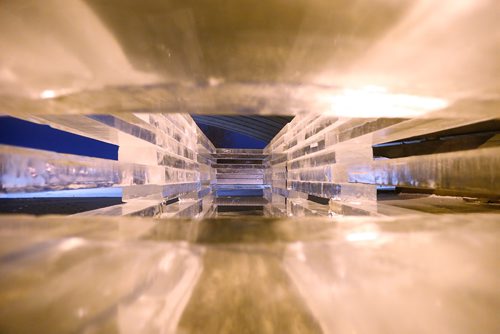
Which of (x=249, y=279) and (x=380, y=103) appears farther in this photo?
(x=380, y=103)

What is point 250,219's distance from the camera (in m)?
1.03

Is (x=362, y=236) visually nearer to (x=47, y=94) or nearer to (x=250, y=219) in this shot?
(x=250, y=219)

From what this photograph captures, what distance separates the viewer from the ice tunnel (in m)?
0.65

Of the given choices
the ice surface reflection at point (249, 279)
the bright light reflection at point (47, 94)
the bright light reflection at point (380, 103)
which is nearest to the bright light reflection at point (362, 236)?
the ice surface reflection at point (249, 279)

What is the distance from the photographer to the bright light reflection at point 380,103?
2.96 feet

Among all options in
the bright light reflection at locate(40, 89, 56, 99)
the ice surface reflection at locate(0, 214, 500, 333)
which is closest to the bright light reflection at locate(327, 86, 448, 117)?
the ice surface reflection at locate(0, 214, 500, 333)

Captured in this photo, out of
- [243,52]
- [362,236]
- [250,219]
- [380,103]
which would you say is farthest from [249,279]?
[380,103]

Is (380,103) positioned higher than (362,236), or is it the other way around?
(380,103)

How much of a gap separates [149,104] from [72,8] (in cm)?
37

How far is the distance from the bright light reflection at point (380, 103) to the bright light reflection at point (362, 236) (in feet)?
1.76

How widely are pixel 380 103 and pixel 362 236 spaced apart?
1.82 feet

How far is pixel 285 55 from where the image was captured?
778 millimetres

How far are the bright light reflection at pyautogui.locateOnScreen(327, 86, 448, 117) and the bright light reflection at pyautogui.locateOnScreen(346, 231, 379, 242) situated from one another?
21.1 inches

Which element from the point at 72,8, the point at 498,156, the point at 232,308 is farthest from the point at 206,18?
the point at 498,156
